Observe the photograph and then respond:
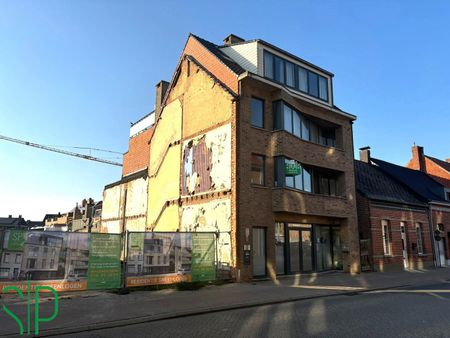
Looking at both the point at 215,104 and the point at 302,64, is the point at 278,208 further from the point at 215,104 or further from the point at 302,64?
the point at 302,64

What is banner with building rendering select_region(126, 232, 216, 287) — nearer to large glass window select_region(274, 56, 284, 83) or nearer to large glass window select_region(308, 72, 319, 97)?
Answer: large glass window select_region(274, 56, 284, 83)

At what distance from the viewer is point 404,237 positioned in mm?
26891

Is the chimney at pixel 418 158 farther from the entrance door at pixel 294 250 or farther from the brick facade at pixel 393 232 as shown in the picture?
the entrance door at pixel 294 250

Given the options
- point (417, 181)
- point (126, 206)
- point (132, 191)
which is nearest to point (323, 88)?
point (417, 181)

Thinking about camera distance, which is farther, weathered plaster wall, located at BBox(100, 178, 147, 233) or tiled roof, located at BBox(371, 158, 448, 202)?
tiled roof, located at BBox(371, 158, 448, 202)

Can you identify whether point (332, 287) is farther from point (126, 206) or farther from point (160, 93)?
point (160, 93)

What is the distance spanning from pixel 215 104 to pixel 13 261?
1190cm

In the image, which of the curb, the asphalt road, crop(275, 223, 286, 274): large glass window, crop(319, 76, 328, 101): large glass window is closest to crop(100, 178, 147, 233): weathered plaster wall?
crop(275, 223, 286, 274): large glass window

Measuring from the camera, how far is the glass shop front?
1967cm

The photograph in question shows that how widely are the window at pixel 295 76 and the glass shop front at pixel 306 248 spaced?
25.7 ft

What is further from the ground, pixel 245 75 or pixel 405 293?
pixel 245 75

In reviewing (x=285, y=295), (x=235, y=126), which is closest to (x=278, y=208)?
(x=235, y=126)

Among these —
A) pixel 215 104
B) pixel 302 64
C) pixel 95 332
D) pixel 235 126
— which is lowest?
pixel 95 332

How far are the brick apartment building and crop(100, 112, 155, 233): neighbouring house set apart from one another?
11.3 ft
